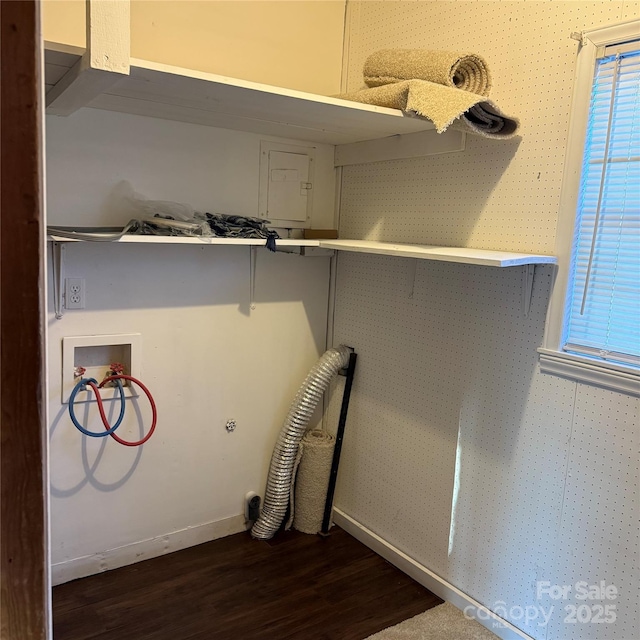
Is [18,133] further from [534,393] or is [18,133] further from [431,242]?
[431,242]

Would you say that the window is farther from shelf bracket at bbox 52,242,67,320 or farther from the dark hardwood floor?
shelf bracket at bbox 52,242,67,320

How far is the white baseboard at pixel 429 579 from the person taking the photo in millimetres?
2094

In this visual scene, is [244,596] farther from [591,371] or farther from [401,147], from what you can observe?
[401,147]

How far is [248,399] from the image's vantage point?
105 inches

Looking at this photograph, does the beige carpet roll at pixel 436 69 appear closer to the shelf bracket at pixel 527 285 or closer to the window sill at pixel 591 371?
the shelf bracket at pixel 527 285

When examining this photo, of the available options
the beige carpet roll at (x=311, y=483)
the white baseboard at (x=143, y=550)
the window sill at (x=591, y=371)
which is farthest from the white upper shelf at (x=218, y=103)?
the white baseboard at (x=143, y=550)

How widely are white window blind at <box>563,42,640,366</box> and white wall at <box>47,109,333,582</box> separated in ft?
4.24

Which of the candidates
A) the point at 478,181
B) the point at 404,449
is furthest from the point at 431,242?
the point at 404,449

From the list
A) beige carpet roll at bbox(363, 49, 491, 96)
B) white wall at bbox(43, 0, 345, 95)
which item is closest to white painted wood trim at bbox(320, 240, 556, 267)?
beige carpet roll at bbox(363, 49, 491, 96)

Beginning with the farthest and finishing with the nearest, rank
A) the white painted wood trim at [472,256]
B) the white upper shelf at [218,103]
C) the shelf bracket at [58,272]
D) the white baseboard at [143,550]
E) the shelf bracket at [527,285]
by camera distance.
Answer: the white baseboard at [143,550] → the shelf bracket at [58,272] → the shelf bracket at [527,285] → the white painted wood trim at [472,256] → the white upper shelf at [218,103]

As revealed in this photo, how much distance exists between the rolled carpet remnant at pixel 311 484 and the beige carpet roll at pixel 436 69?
1.62m

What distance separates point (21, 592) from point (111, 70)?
1272mm

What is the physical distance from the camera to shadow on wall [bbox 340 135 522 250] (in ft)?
6.90

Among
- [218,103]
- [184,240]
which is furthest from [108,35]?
[184,240]
